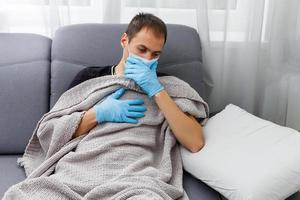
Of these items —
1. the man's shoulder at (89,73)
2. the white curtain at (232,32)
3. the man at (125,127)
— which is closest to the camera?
the man at (125,127)

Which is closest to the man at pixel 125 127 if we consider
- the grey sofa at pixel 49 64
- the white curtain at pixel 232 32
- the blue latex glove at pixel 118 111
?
the blue latex glove at pixel 118 111

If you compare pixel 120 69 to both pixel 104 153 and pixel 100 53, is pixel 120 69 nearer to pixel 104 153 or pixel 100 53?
pixel 100 53

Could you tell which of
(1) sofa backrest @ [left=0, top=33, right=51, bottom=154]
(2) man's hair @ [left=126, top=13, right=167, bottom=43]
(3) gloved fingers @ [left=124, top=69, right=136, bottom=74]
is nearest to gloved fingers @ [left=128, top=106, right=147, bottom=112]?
(3) gloved fingers @ [left=124, top=69, right=136, bottom=74]

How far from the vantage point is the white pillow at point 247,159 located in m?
1.28

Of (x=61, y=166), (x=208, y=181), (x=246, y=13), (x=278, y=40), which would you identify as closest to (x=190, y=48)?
(x=246, y=13)

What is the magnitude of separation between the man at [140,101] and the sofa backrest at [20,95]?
0.87 ft

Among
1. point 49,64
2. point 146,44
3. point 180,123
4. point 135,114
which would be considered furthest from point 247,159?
point 49,64

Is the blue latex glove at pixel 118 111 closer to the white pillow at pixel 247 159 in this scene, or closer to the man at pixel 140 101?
the man at pixel 140 101

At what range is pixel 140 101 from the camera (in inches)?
60.0

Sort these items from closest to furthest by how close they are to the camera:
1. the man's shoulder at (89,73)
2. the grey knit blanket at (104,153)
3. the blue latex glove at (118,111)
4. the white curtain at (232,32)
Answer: the grey knit blanket at (104,153), the blue latex glove at (118,111), the man's shoulder at (89,73), the white curtain at (232,32)

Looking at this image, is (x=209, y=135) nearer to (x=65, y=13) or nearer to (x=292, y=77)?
(x=292, y=77)

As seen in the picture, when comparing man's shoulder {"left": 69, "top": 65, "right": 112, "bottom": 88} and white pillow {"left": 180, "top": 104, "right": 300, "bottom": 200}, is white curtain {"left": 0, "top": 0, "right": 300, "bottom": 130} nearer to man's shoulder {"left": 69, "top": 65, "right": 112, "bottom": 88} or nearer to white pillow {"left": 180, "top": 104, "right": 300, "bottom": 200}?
man's shoulder {"left": 69, "top": 65, "right": 112, "bottom": 88}

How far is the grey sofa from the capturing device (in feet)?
5.40

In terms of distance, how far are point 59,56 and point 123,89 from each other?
1.17ft
